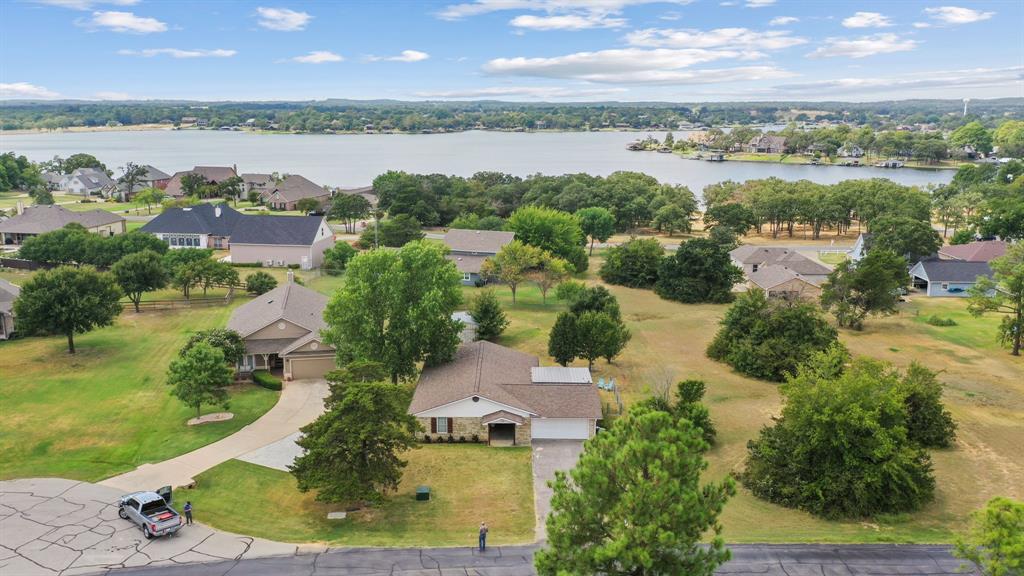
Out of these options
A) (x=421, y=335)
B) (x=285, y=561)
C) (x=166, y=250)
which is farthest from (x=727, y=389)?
(x=166, y=250)

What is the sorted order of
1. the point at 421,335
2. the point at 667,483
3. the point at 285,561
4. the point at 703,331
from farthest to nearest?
1. the point at 703,331
2. the point at 421,335
3. the point at 285,561
4. the point at 667,483

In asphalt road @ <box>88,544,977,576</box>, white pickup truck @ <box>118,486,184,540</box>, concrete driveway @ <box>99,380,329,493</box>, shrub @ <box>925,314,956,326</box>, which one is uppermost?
white pickup truck @ <box>118,486,184,540</box>

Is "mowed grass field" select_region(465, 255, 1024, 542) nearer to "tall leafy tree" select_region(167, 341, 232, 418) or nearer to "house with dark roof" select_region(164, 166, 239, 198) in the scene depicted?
"tall leafy tree" select_region(167, 341, 232, 418)

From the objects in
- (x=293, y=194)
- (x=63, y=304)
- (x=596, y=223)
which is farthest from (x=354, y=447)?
(x=293, y=194)

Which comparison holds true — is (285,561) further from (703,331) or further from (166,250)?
(166,250)

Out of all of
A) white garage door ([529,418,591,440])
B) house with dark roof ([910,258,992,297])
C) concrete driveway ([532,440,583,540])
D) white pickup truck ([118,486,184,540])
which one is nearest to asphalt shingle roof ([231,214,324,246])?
white garage door ([529,418,591,440])

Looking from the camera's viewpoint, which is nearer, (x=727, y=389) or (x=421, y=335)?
(x=421, y=335)

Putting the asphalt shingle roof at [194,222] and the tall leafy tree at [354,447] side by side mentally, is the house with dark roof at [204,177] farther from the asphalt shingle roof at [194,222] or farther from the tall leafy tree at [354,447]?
the tall leafy tree at [354,447]
